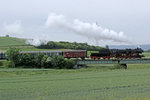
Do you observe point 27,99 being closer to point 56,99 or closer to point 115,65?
point 56,99

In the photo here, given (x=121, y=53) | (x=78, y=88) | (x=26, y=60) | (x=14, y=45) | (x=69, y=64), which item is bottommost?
(x=69, y=64)

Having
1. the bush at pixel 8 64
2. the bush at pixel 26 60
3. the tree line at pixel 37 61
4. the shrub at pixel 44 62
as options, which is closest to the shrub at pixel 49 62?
the tree line at pixel 37 61

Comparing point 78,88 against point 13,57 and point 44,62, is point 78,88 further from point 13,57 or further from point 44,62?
point 13,57

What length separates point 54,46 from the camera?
128000 millimetres

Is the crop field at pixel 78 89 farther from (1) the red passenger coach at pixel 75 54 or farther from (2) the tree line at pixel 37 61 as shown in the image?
(1) the red passenger coach at pixel 75 54

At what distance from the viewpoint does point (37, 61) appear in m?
69.4

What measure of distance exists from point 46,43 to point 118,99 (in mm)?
112318

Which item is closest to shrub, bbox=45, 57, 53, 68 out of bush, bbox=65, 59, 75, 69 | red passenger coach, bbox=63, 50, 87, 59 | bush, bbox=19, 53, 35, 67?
bush, bbox=19, 53, 35, 67

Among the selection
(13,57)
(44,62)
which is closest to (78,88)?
(44,62)

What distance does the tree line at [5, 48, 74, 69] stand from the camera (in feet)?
220

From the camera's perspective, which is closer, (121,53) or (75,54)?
(121,53)

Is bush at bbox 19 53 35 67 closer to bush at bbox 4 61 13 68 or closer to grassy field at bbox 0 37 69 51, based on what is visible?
bush at bbox 4 61 13 68

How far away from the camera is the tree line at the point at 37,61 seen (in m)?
67.0

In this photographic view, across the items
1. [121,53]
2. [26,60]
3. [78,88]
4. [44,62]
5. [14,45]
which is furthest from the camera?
[14,45]
